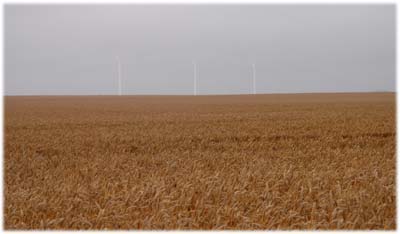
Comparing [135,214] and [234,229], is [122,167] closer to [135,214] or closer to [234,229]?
[135,214]

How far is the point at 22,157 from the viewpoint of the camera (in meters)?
11.1

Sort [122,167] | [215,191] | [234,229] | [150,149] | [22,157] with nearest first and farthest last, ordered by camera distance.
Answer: [234,229] → [215,191] → [122,167] → [22,157] → [150,149]

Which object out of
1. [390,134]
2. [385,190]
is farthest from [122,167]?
[390,134]

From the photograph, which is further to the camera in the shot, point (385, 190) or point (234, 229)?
point (385, 190)

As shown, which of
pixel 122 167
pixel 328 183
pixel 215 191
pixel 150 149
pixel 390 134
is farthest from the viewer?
pixel 390 134

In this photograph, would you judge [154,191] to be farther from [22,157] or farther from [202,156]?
[22,157]

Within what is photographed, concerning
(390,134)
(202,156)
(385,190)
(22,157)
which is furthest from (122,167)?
(390,134)

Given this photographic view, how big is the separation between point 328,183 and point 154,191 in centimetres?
324

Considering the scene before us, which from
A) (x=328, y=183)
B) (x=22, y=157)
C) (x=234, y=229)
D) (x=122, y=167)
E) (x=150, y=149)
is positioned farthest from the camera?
(x=150, y=149)

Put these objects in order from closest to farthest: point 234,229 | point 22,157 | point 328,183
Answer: point 234,229, point 328,183, point 22,157

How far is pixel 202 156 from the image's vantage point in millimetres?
11094

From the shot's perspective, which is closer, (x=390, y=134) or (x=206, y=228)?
(x=206, y=228)

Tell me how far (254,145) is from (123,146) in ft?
13.7

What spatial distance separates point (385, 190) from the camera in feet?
23.5
